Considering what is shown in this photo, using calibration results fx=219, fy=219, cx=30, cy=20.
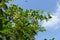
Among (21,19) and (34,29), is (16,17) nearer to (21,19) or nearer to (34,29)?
(21,19)

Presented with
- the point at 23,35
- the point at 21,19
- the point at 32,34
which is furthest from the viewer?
the point at 32,34

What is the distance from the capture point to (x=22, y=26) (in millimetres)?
19828

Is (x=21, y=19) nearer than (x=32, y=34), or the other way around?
(x=21, y=19)

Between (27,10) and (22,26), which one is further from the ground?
(27,10)

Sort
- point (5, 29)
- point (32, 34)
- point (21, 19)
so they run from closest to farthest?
point (5, 29) < point (21, 19) < point (32, 34)

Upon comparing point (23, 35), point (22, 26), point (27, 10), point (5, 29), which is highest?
point (27, 10)

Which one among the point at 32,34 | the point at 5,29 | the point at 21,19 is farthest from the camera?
the point at 32,34

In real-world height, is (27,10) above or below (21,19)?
above

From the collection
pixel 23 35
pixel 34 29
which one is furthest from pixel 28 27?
pixel 23 35

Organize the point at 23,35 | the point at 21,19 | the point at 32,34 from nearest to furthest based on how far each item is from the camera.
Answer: the point at 23,35
the point at 21,19
the point at 32,34

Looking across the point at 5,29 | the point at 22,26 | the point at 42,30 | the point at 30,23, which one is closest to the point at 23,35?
the point at 22,26

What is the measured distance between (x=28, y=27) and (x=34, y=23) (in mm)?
1225

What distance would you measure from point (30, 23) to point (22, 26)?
1.56 m

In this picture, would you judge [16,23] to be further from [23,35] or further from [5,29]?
[5,29]
